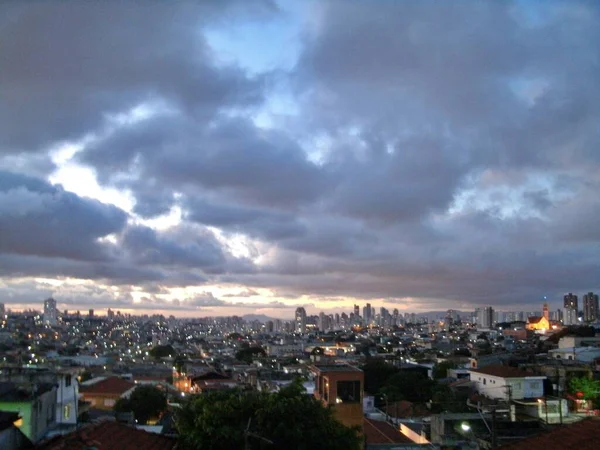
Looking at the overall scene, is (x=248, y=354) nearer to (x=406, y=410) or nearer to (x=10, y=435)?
(x=406, y=410)

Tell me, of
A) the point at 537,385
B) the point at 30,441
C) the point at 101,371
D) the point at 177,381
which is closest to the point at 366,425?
the point at 537,385

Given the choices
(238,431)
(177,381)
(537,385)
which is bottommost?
(177,381)

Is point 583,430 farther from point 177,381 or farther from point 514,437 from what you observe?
point 177,381

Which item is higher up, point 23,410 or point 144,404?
point 23,410

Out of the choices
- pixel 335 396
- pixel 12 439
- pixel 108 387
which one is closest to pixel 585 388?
pixel 335 396

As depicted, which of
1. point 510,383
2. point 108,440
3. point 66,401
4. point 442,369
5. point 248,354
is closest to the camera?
point 108,440

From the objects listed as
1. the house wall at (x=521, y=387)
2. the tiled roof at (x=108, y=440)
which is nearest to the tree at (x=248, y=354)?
the house wall at (x=521, y=387)
